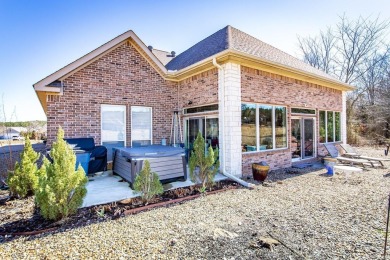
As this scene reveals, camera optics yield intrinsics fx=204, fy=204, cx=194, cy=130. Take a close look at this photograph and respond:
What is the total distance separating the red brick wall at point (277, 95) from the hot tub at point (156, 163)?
261 centimetres

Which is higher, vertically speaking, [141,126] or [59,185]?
[141,126]

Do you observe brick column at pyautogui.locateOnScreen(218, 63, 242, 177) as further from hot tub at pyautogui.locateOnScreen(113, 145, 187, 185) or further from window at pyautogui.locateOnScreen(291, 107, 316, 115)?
window at pyautogui.locateOnScreen(291, 107, 316, 115)

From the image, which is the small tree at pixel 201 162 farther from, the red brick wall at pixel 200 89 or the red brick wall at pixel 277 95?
the red brick wall at pixel 200 89

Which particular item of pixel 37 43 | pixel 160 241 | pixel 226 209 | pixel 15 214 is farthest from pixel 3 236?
pixel 37 43

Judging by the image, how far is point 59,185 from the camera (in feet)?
12.4

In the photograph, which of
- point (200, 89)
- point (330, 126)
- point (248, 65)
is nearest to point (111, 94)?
point (200, 89)

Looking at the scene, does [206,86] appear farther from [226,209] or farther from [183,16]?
[226,209]

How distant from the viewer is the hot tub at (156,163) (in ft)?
18.6

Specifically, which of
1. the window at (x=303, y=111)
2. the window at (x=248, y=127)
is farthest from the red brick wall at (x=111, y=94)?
the window at (x=303, y=111)

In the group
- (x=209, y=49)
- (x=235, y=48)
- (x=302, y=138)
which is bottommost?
(x=302, y=138)

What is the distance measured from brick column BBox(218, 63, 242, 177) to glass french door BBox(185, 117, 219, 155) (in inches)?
28.3

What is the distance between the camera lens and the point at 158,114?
361 inches

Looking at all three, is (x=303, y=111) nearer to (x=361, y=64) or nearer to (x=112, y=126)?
(x=112, y=126)

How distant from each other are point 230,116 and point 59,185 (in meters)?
5.23
